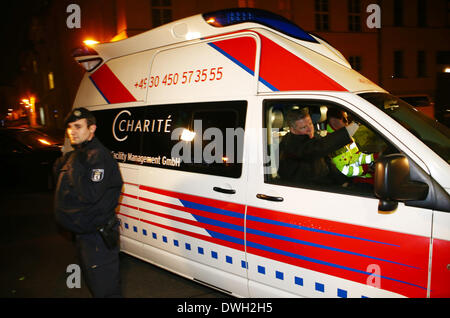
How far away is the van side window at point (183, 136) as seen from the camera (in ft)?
9.68

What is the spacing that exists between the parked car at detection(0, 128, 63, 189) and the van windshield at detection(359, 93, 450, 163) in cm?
861

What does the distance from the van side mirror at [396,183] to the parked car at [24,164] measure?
8.82 metres

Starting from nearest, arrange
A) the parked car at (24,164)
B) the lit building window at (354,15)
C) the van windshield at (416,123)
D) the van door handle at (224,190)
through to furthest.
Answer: the van windshield at (416,123) < the van door handle at (224,190) < the parked car at (24,164) < the lit building window at (354,15)

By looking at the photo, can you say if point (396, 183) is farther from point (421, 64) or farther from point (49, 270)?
point (421, 64)

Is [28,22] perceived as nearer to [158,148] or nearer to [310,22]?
[310,22]

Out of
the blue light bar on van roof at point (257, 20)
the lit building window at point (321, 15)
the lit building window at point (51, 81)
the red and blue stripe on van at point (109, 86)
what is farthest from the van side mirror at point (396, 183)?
the lit building window at point (51, 81)

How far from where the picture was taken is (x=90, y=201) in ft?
8.41

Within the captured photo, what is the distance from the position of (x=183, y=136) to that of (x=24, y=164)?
735 centimetres

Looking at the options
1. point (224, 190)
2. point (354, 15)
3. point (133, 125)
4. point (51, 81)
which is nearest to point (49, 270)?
point (133, 125)

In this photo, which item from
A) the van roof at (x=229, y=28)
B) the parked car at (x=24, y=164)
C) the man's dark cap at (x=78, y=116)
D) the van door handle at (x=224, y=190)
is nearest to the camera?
the man's dark cap at (x=78, y=116)

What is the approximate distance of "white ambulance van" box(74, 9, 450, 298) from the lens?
2.10m

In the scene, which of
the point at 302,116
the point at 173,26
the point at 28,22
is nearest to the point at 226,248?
the point at 302,116

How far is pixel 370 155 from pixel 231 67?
4.83 ft

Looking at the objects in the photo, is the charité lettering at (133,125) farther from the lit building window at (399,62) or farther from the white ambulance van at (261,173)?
the lit building window at (399,62)
